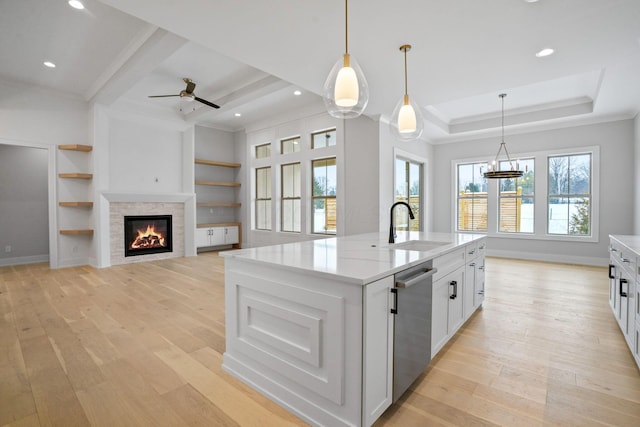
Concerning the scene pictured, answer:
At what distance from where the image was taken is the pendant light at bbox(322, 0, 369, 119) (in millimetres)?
1933

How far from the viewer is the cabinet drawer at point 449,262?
2115 mm

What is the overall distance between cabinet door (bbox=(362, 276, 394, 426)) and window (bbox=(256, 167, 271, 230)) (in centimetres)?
628

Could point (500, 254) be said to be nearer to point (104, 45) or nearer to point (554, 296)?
point (554, 296)

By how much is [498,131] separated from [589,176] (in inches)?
72.8

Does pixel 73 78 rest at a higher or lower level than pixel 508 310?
higher

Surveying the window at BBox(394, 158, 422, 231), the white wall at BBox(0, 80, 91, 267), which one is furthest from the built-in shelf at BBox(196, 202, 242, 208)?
the window at BBox(394, 158, 422, 231)

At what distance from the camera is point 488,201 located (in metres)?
6.95

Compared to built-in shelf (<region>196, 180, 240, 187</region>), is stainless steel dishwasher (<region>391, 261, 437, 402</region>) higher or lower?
lower

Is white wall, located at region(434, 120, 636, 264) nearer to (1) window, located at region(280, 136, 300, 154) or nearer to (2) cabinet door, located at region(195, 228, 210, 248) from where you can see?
(1) window, located at region(280, 136, 300, 154)

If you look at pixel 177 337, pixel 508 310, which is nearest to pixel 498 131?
pixel 508 310

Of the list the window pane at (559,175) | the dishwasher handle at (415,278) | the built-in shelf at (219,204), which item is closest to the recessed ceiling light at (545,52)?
the dishwasher handle at (415,278)

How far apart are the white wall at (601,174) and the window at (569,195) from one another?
8.8 inches

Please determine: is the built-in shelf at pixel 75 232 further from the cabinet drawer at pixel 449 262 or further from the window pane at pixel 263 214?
the cabinet drawer at pixel 449 262

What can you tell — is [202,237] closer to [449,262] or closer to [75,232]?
[75,232]
